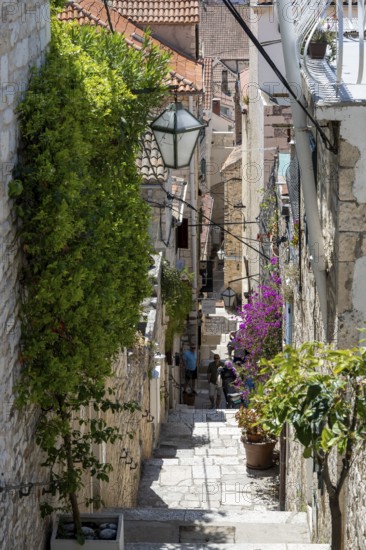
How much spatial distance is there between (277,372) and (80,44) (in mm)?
3481

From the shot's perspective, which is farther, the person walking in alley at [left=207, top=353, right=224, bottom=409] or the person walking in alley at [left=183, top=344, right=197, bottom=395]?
the person walking in alley at [left=183, top=344, right=197, bottom=395]

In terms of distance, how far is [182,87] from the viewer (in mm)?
20891

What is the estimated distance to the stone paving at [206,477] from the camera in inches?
519

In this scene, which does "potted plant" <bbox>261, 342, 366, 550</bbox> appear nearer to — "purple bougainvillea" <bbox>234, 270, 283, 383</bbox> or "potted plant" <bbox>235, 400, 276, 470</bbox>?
"potted plant" <bbox>235, 400, 276, 470</bbox>

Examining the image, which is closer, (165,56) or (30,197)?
(30,197)

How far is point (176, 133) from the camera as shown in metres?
7.84

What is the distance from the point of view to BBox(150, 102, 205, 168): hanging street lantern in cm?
784

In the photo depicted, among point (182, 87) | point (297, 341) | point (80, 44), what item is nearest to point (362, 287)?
point (80, 44)

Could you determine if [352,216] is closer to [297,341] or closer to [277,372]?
[277,372]

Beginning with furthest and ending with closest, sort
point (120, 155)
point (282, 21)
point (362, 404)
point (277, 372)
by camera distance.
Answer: point (120, 155) < point (282, 21) < point (277, 372) < point (362, 404)

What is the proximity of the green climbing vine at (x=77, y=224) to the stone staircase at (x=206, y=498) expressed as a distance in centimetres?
217

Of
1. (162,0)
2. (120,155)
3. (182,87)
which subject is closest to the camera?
(120,155)

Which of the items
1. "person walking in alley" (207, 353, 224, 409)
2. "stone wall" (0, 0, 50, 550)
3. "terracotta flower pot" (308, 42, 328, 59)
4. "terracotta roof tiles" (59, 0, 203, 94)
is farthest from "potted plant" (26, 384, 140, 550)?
"person walking in alley" (207, 353, 224, 409)

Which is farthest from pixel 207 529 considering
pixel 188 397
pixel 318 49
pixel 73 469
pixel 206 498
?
pixel 188 397
